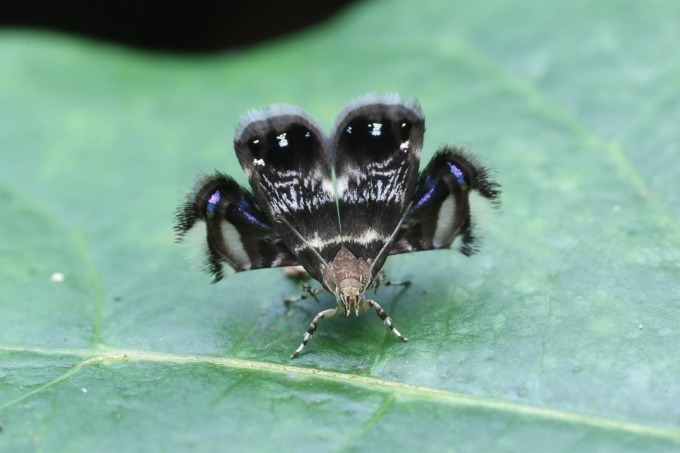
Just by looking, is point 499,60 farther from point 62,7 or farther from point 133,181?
point 62,7

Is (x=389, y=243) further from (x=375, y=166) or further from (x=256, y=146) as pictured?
(x=256, y=146)

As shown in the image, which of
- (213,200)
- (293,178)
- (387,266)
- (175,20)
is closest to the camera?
(213,200)

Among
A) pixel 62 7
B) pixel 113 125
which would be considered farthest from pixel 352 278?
pixel 62 7

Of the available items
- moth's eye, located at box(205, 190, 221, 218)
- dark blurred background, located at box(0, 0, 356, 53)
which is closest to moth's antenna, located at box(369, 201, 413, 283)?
moth's eye, located at box(205, 190, 221, 218)

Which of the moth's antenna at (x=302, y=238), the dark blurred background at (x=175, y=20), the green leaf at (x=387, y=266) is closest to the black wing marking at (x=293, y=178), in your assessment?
the moth's antenna at (x=302, y=238)

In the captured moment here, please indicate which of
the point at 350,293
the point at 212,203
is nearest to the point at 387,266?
the point at 350,293

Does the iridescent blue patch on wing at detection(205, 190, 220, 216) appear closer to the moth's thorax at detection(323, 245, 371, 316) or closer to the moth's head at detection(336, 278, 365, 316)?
the moth's thorax at detection(323, 245, 371, 316)
